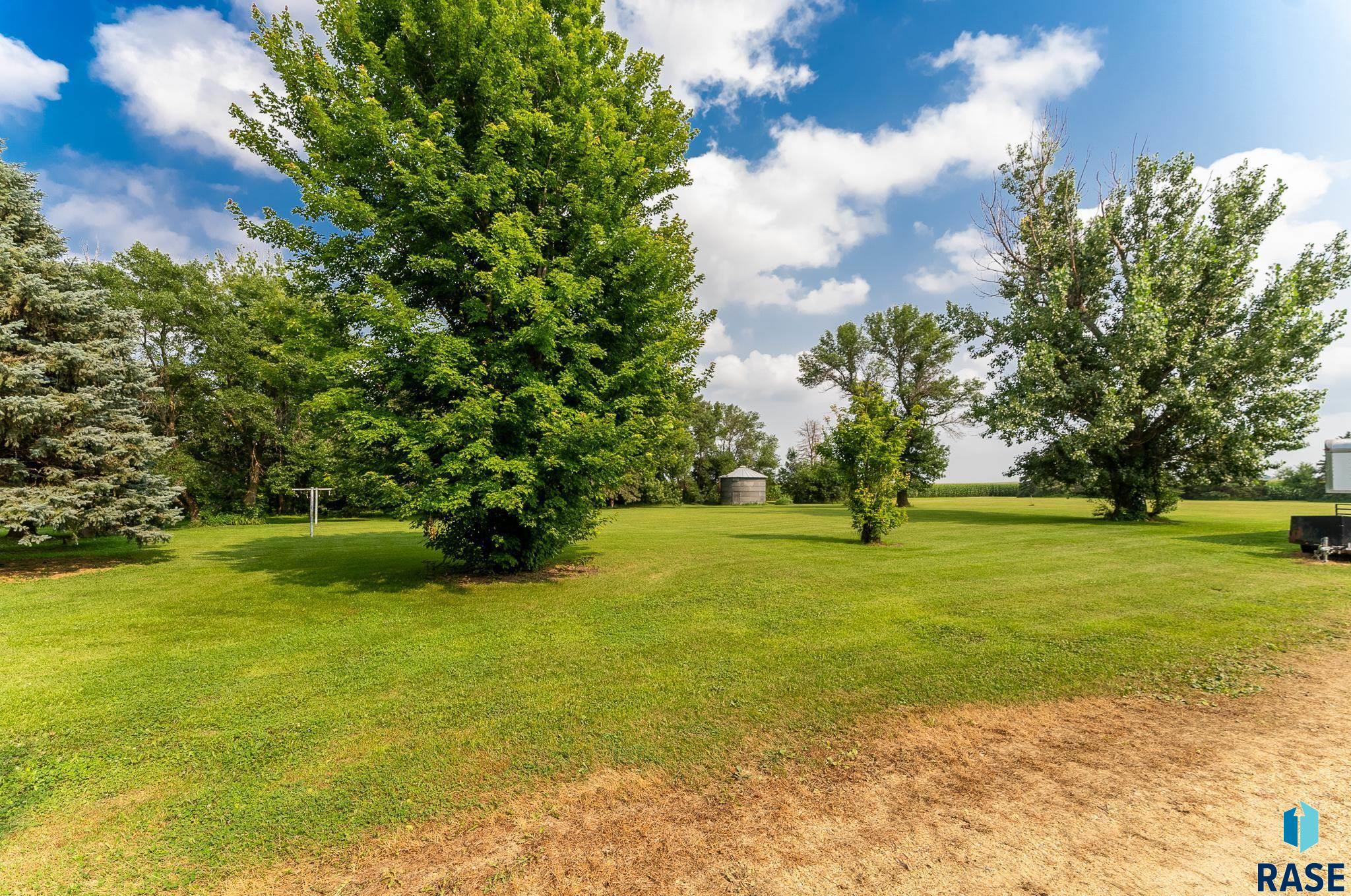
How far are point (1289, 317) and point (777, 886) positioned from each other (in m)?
30.3

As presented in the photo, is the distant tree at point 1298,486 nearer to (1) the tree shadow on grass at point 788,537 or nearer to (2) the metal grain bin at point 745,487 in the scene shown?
(2) the metal grain bin at point 745,487

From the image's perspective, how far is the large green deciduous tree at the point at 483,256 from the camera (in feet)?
29.4

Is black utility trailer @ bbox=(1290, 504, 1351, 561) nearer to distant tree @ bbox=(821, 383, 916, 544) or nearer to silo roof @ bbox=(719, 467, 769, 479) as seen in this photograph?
distant tree @ bbox=(821, 383, 916, 544)

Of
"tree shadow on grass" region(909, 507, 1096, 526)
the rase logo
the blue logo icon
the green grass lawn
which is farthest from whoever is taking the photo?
"tree shadow on grass" region(909, 507, 1096, 526)

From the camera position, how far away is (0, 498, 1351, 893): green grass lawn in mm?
3527

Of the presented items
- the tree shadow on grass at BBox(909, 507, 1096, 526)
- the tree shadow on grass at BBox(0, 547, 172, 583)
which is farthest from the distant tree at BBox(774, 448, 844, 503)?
the tree shadow on grass at BBox(0, 547, 172, 583)

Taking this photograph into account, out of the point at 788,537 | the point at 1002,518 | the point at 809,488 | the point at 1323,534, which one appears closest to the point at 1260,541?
the point at 1323,534

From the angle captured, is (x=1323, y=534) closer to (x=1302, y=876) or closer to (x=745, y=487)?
(x=1302, y=876)

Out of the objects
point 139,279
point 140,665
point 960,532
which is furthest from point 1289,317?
point 139,279

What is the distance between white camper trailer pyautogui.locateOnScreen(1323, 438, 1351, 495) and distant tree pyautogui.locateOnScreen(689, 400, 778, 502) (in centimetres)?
4250

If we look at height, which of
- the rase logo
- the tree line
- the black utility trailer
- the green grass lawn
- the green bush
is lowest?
the green bush

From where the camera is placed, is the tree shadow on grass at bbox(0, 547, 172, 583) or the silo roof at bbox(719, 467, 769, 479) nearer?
the tree shadow on grass at bbox(0, 547, 172, 583)

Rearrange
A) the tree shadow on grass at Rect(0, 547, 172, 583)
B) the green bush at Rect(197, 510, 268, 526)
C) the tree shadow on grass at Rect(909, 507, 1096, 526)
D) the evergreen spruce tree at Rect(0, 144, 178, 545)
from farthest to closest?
1. the green bush at Rect(197, 510, 268, 526)
2. the tree shadow on grass at Rect(909, 507, 1096, 526)
3. the tree shadow on grass at Rect(0, 547, 172, 583)
4. the evergreen spruce tree at Rect(0, 144, 178, 545)

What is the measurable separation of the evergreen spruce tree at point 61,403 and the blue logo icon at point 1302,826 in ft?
61.4
